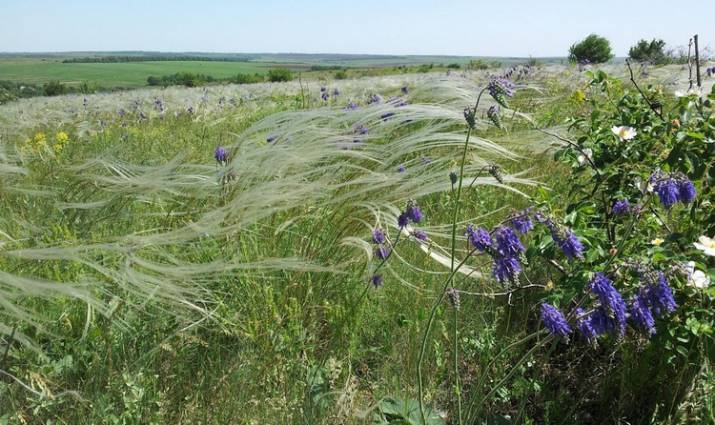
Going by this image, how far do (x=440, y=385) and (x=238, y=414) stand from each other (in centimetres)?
59

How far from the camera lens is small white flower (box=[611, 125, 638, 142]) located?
174 centimetres

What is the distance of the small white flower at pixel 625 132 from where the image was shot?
1.74m

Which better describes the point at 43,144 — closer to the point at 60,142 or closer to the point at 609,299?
the point at 60,142

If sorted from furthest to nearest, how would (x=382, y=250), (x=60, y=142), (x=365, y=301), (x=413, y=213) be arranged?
(x=60, y=142)
(x=365, y=301)
(x=382, y=250)
(x=413, y=213)

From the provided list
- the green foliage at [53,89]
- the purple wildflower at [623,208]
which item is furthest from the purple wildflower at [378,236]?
the green foliage at [53,89]

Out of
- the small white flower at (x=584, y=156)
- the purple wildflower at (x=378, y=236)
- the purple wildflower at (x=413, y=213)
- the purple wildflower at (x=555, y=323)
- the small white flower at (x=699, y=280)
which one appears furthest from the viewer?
the small white flower at (x=584, y=156)

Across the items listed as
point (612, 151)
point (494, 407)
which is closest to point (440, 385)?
point (494, 407)

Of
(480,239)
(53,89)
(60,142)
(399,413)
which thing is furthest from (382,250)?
(53,89)

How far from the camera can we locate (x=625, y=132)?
5.79 feet

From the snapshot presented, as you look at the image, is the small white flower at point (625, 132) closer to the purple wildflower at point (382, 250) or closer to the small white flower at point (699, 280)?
the small white flower at point (699, 280)

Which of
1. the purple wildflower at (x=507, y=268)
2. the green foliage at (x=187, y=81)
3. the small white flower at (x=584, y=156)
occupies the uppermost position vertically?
the small white flower at (x=584, y=156)

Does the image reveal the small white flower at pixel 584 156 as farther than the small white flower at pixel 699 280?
Yes

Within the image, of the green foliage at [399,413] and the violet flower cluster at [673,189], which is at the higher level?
the violet flower cluster at [673,189]

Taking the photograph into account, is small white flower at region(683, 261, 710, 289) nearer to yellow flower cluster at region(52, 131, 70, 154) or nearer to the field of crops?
the field of crops
